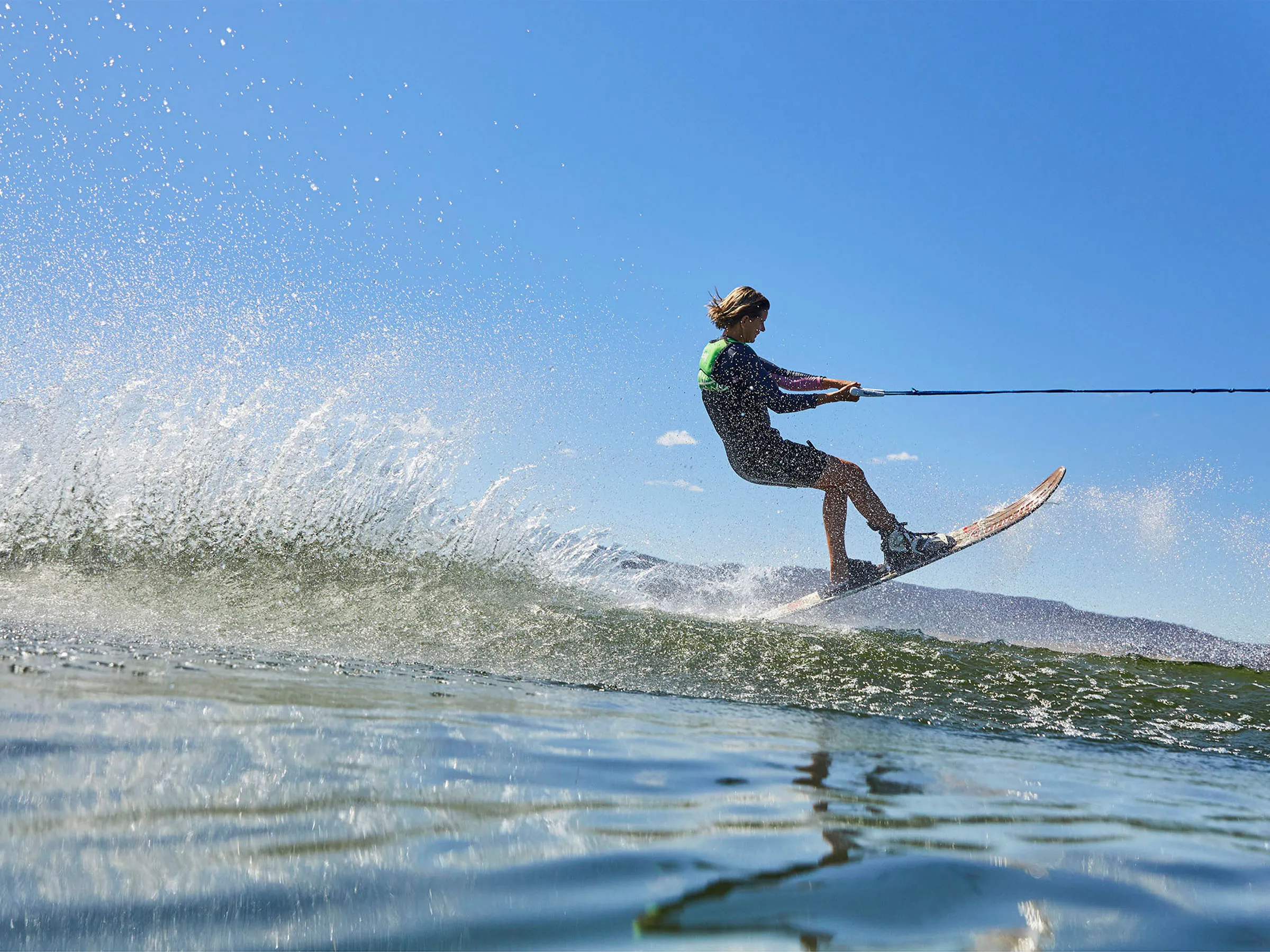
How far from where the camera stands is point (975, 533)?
8320 mm

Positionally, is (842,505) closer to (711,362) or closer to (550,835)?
(711,362)

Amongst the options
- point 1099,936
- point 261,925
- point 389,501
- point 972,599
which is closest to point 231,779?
point 261,925

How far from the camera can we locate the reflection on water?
1.14 m

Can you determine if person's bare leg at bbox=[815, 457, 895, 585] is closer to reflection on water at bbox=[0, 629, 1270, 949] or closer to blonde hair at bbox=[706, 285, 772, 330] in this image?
blonde hair at bbox=[706, 285, 772, 330]

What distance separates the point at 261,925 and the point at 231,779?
0.83m

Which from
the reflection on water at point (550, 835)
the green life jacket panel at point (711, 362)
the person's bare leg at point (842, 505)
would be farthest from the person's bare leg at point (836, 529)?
the reflection on water at point (550, 835)

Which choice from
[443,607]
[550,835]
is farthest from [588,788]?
[443,607]

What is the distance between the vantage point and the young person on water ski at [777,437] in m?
7.55

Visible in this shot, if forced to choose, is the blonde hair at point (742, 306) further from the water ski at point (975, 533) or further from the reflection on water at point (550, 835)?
the reflection on water at point (550, 835)

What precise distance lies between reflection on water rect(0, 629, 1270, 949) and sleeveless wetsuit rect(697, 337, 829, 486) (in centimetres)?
481

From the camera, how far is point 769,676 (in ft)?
16.9

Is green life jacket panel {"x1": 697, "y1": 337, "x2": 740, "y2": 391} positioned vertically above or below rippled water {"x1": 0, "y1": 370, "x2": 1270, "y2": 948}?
above

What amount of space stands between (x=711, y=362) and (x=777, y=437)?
96 cm

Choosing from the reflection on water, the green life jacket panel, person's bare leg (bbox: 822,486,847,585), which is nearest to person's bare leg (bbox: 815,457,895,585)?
person's bare leg (bbox: 822,486,847,585)
